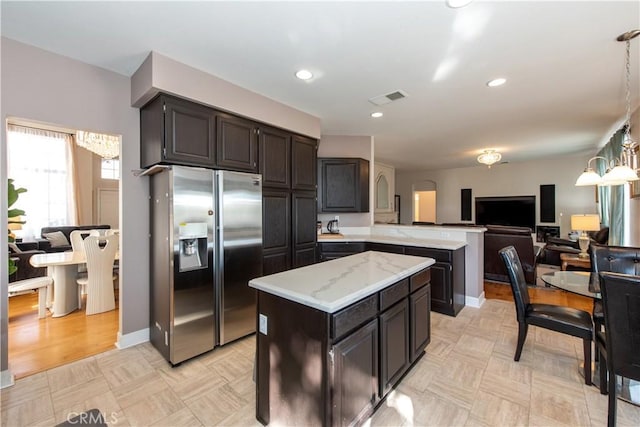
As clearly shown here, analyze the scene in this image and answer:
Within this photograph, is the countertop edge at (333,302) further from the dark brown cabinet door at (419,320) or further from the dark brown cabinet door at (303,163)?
the dark brown cabinet door at (303,163)

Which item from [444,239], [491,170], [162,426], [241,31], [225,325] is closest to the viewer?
[162,426]

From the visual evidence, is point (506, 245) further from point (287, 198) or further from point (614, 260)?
point (287, 198)

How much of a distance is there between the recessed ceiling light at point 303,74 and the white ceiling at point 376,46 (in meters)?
0.07

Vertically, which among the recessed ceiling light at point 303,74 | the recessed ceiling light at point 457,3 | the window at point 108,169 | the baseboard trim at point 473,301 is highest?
the recessed ceiling light at point 303,74

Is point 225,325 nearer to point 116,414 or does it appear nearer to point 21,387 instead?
point 116,414

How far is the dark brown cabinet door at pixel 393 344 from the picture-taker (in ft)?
5.87

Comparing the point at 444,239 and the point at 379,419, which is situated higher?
the point at 444,239

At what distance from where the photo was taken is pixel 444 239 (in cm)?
402

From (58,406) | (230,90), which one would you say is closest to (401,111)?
(230,90)

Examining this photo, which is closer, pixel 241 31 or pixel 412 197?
pixel 241 31

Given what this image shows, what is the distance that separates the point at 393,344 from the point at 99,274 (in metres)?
3.80

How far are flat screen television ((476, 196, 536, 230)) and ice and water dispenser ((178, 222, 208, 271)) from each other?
8.34 m

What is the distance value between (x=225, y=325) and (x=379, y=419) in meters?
1.67

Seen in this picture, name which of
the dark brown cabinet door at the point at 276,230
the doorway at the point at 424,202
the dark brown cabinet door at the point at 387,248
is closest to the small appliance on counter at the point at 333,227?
the dark brown cabinet door at the point at 387,248
